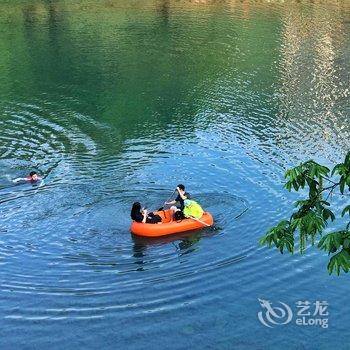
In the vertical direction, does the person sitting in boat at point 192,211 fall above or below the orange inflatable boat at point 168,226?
above

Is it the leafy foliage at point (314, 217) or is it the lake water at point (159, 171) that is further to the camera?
the lake water at point (159, 171)

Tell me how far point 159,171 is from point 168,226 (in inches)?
278

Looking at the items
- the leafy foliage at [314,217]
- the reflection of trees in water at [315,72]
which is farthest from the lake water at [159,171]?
the leafy foliage at [314,217]

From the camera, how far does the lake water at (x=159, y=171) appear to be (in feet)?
63.0

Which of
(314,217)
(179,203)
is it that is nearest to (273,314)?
(179,203)

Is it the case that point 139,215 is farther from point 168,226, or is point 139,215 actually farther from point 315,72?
point 315,72

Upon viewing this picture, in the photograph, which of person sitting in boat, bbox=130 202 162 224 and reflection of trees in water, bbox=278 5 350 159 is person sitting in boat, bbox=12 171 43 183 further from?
reflection of trees in water, bbox=278 5 350 159

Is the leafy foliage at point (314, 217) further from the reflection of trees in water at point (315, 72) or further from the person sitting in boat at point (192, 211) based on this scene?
the reflection of trees in water at point (315, 72)

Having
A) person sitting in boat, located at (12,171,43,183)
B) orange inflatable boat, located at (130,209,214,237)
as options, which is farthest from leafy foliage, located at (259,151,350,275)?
person sitting in boat, located at (12,171,43,183)

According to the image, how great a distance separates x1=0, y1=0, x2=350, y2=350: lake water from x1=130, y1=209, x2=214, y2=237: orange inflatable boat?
351mm

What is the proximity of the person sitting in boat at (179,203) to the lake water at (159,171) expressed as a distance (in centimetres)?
95

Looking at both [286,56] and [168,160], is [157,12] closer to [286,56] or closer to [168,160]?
[286,56]

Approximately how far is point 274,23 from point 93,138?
42.5m

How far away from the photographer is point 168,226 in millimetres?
24359
